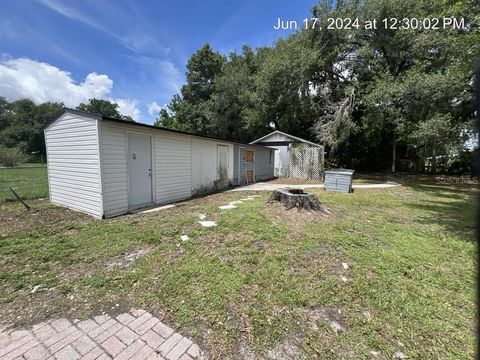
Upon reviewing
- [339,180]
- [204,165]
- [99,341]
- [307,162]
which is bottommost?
[99,341]

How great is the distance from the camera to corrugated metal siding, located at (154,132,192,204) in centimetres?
657

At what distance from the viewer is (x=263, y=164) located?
13.7 m

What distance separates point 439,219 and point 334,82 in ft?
42.6

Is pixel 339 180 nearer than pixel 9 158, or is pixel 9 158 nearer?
pixel 339 180

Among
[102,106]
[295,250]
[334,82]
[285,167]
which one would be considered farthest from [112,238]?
[102,106]

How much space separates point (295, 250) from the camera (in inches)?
134

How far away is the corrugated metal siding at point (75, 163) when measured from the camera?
5188mm

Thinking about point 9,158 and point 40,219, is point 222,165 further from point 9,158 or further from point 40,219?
point 9,158

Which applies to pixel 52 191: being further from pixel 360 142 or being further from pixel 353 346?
pixel 360 142

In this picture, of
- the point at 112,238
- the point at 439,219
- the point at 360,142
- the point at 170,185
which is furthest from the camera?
the point at 360,142

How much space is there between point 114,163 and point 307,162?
34.9 feet

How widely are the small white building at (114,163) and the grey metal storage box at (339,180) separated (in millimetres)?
5354

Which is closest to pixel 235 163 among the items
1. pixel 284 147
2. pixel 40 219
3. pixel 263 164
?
pixel 263 164

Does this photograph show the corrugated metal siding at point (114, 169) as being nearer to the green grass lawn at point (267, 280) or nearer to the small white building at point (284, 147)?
the green grass lawn at point (267, 280)
